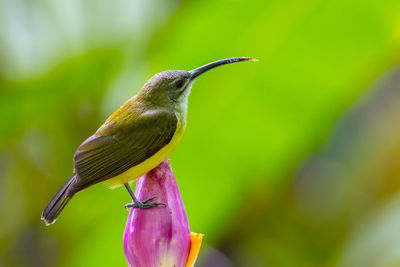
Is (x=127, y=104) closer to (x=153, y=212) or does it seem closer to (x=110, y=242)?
(x=153, y=212)

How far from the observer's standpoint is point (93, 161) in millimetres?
1212

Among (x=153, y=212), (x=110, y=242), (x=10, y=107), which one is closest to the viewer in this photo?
(x=153, y=212)

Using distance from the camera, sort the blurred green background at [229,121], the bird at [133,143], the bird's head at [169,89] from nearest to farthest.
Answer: the bird at [133,143] → the bird's head at [169,89] → the blurred green background at [229,121]

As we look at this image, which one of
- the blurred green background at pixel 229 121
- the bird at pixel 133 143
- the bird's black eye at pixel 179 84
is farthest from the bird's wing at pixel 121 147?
the blurred green background at pixel 229 121

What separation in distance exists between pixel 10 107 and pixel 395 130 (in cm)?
148

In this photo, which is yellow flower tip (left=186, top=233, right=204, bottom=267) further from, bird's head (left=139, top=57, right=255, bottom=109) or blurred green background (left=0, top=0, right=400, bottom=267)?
blurred green background (left=0, top=0, right=400, bottom=267)

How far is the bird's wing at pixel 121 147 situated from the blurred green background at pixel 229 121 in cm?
72

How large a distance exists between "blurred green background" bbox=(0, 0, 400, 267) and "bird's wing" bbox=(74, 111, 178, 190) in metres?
0.72

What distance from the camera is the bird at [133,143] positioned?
1.18 metres

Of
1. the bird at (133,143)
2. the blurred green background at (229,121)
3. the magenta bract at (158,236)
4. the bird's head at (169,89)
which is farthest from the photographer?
the blurred green background at (229,121)

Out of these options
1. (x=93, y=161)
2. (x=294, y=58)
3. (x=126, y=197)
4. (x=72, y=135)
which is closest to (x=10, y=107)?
(x=72, y=135)

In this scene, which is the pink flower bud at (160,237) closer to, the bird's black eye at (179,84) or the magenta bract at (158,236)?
the magenta bract at (158,236)

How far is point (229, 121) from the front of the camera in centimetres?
205

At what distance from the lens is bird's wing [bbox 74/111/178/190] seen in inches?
47.4
